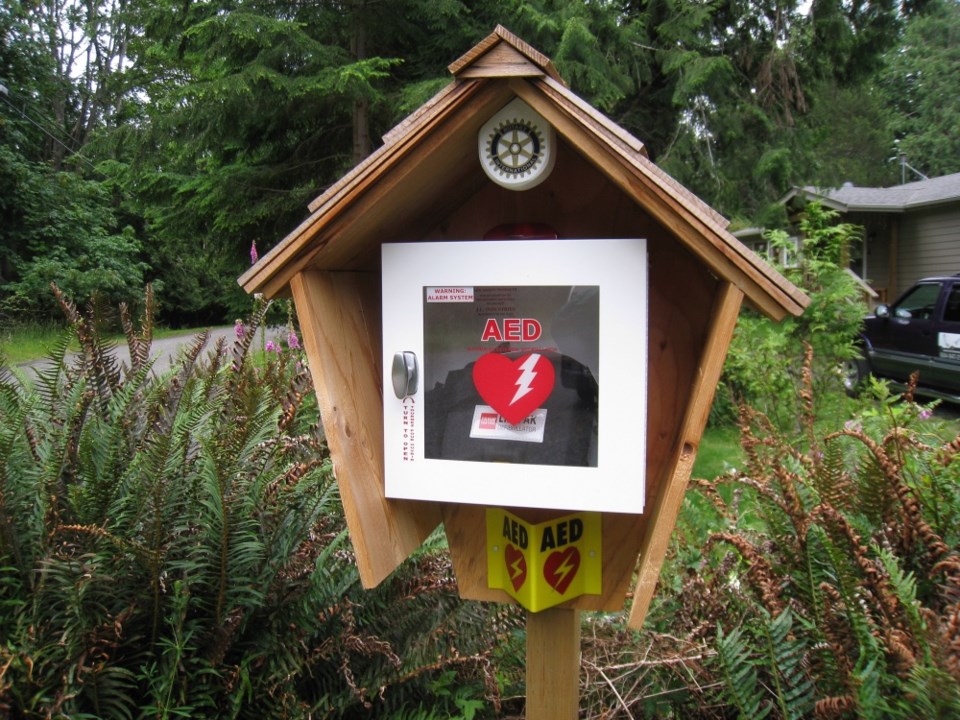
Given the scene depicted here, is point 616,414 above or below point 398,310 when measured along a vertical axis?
below

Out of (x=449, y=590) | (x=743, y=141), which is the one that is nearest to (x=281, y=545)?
(x=449, y=590)

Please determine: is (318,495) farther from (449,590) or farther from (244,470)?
(449,590)

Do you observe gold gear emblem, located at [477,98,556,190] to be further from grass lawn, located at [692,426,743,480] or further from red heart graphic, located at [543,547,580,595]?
grass lawn, located at [692,426,743,480]

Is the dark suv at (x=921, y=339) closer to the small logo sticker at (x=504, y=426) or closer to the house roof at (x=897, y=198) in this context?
the house roof at (x=897, y=198)

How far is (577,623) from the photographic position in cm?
191

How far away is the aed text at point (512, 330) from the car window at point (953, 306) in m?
9.56

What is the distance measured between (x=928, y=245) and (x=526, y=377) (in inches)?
781

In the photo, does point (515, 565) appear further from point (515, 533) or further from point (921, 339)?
point (921, 339)

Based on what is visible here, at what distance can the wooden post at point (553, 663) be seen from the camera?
1.87 m

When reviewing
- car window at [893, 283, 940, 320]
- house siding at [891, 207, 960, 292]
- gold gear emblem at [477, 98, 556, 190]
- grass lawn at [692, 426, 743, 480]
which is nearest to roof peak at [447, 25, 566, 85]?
gold gear emblem at [477, 98, 556, 190]

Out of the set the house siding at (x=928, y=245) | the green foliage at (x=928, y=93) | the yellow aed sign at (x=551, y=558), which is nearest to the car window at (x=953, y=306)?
the house siding at (x=928, y=245)

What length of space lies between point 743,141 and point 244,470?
28.0 ft

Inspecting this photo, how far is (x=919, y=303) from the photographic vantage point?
9906 mm

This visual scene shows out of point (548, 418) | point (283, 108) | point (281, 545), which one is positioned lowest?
point (281, 545)
